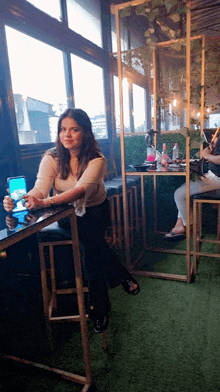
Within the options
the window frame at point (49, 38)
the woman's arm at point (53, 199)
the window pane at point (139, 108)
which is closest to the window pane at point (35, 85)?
the window frame at point (49, 38)

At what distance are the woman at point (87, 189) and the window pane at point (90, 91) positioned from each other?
227cm

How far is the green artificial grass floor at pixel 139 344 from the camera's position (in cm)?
134

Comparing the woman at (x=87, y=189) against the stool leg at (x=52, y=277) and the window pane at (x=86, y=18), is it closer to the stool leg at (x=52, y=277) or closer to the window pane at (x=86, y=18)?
the stool leg at (x=52, y=277)

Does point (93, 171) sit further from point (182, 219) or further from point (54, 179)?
point (182, 219)

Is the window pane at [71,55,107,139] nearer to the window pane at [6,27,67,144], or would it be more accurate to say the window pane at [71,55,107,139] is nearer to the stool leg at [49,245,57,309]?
the window pane at [6,27,67,144]

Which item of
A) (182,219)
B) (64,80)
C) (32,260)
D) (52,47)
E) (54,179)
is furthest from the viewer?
(64,80)

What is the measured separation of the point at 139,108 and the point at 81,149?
4.86 m

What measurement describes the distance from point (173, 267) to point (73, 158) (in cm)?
145

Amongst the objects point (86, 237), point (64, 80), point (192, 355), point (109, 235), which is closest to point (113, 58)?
point (64, 80)

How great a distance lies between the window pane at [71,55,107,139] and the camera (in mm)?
3773

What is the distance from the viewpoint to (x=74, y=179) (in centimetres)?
162

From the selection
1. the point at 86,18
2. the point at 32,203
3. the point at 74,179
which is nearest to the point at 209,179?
the point at 74,179

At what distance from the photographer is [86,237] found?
1500 mm

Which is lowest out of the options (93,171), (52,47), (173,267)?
(173,267)
